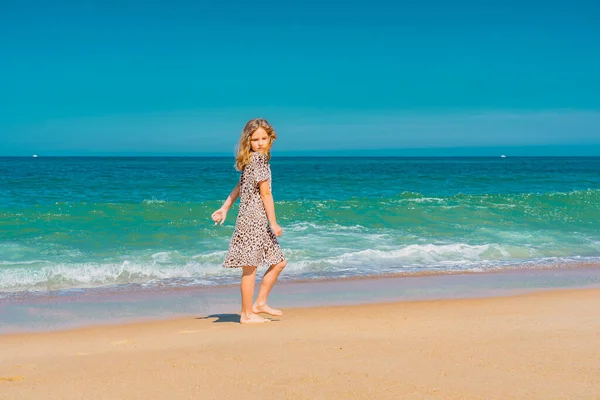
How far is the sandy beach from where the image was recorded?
3531 mm

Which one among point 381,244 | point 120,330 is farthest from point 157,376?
point 381,244

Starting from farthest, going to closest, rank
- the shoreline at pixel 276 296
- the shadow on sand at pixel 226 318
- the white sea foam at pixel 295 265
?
1. the white sea foam at pixel 295 265
2. the shoreline at pixel 276 296
3. the shadow on sand at pixel 226 318

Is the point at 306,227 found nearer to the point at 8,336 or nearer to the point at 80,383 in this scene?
the point at 8,336

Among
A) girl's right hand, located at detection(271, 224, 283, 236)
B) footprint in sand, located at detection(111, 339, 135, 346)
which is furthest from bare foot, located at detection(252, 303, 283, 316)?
footprint in sand, located at detection(111, 339, 135, 346)

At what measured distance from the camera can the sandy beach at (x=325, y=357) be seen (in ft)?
11.6

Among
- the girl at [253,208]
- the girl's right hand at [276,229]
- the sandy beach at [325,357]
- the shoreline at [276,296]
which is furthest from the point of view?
the shoreline at [276,296]

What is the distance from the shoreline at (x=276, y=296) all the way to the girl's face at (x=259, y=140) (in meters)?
1.91

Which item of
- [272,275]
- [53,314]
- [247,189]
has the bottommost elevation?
[53,314]

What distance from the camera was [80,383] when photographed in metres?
3.75

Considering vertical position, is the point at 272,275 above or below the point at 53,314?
above

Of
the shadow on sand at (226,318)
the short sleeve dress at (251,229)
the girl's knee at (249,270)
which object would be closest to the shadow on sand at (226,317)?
the shadow on sand at (226,318)

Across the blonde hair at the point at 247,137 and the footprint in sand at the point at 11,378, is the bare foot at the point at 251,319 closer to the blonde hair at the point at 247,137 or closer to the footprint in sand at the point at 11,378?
the blonde hair at the point at 247,137

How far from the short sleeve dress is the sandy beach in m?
0.58

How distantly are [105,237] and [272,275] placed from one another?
22.7 ft
